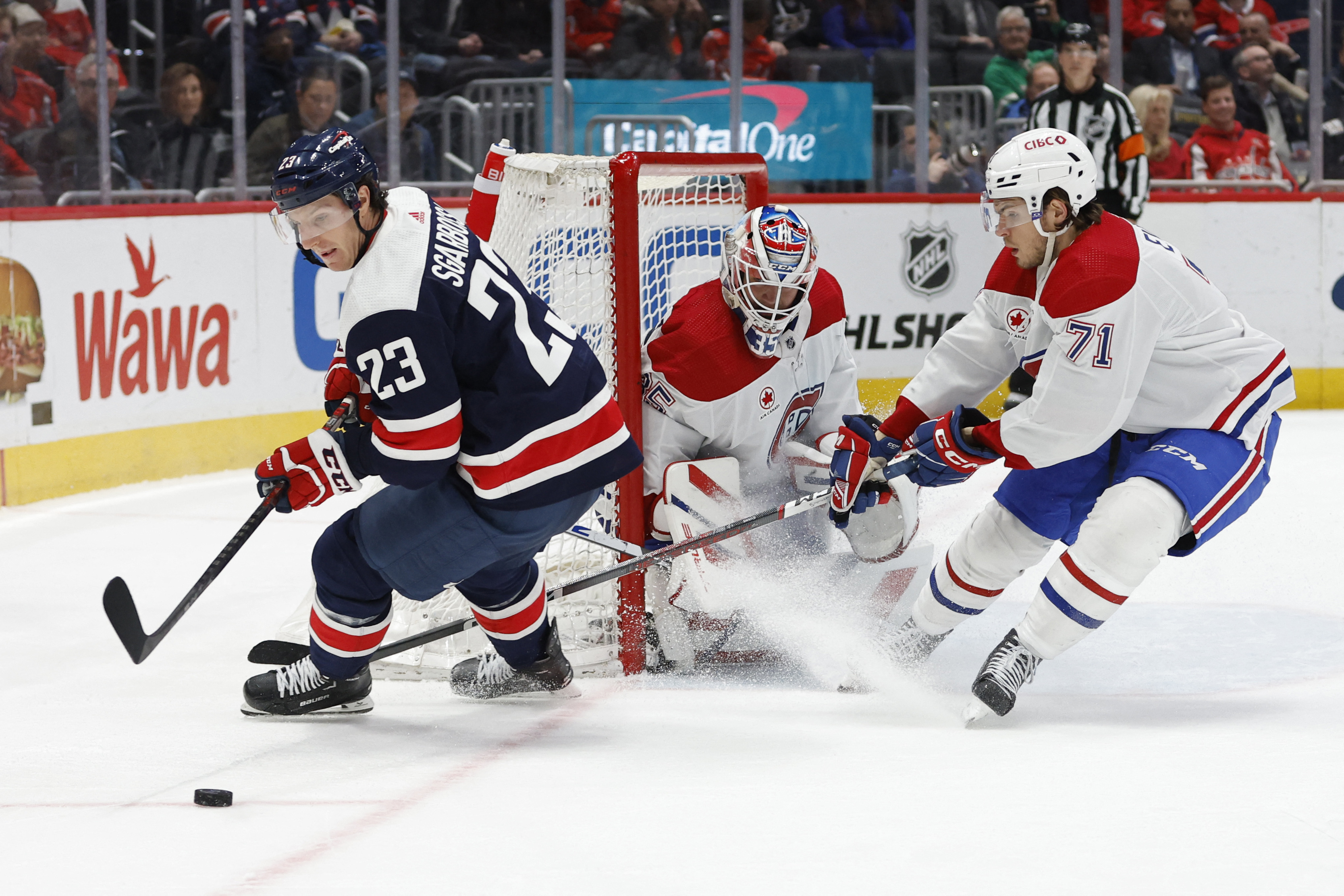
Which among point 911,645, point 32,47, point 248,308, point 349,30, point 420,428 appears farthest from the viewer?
point 349,30

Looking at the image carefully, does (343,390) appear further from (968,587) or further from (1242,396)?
(1242,396)

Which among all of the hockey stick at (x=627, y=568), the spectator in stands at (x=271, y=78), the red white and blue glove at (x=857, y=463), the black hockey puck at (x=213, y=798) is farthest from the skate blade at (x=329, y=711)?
the spectator in stands at (x=271, y=78)

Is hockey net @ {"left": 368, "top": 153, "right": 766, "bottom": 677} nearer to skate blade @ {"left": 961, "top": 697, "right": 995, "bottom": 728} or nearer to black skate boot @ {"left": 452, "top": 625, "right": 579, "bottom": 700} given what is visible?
black skate boot @ {"left": 452, "top": 625, "right": 579, "bottom": 700}

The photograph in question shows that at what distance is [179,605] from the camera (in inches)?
92.6

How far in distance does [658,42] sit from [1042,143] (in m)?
3.77

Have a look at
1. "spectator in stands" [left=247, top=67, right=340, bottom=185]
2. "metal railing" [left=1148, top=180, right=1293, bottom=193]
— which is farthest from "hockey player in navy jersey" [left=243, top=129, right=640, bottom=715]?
"metal railing" [left=1148, top=180, right=1293, bottom=193]

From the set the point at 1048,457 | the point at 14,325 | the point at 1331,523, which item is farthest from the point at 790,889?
the point at 14,325

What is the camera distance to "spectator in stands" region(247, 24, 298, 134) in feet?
16.9

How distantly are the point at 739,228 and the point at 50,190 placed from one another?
2.72m

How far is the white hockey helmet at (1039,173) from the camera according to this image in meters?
2.31

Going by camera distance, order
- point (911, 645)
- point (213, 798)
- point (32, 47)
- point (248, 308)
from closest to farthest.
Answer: point (213, 798) → point (911, 645) → point (32, 47) → point (248, 308)

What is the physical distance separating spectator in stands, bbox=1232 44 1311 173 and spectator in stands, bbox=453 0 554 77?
2953mm

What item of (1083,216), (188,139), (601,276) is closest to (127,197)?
(188,139)

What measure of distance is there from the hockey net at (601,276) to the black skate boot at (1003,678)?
2.32ft
